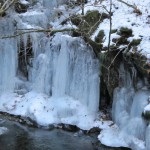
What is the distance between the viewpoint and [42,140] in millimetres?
11359

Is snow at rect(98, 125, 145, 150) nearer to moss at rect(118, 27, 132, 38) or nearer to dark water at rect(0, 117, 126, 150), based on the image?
dark water at rect(0, 117, 126, 150)

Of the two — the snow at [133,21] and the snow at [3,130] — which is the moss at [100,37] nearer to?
the snow at [133,21]

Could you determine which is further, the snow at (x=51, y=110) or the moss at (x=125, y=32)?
the snow at (x=51, y=110)

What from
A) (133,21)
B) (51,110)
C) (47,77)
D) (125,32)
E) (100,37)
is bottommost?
(51,110)

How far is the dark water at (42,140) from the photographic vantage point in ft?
35.7

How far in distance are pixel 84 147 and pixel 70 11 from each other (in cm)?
626

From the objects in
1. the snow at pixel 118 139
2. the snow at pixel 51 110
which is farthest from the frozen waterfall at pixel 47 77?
the snow at pixel 118 139

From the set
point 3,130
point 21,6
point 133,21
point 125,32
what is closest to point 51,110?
point 3,130

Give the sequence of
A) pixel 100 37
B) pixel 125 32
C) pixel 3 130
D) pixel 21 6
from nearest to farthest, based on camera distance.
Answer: pixel 3 130 → pixel 125 32 → pixel 100 37 → pixel 21 6

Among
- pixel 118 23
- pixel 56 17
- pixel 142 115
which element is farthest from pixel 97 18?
pixel 142 115

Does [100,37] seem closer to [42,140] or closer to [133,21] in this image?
[133,21]

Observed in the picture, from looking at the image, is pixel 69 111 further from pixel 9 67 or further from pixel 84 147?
pixel 9 67

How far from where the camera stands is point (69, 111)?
41.9 ft

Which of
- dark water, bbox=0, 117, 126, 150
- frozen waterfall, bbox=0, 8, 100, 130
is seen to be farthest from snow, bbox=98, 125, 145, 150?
frozen waterfall, bbox=0, 8, 100, 130
